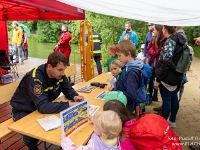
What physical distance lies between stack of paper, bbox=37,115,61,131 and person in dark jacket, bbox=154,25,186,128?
66.2 inches

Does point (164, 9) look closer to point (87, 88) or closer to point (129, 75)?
point (129, 75)

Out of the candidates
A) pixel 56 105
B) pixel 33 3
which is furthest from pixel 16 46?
pixel 56 105

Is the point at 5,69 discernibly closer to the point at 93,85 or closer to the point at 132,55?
the point at 93,85

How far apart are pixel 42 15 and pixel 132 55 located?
4181 mm

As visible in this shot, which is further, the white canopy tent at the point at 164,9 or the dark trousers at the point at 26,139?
the dark trousers at the point at 26,139

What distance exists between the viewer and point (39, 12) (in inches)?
218

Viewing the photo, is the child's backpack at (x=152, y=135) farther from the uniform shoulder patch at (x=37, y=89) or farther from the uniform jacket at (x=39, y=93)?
the uniform shoulder patch at (x=37, y=89)

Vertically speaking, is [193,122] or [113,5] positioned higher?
[113,5]

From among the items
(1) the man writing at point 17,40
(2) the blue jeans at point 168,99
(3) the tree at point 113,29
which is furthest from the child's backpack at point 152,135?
(1) the man writing at point 17,40

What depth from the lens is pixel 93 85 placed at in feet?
10.2

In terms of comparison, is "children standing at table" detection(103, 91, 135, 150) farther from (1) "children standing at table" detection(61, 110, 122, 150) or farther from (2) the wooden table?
(2) the wooden table

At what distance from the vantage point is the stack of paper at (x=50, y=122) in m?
1.77

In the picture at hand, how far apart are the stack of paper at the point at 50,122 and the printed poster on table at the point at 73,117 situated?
175 millimetres

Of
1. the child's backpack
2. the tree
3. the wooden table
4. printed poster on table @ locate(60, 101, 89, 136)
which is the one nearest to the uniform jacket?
the wooden table
